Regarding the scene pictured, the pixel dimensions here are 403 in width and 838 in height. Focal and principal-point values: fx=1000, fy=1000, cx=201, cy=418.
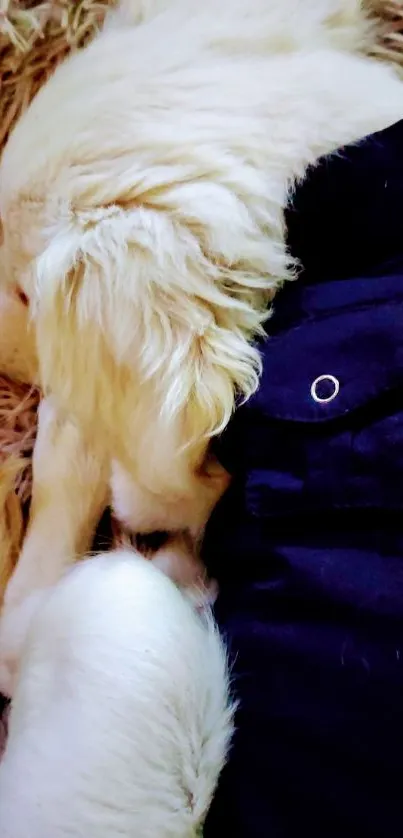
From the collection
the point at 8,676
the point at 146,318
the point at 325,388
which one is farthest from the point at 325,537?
A: the point at 8,676

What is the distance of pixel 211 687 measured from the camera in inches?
31.4

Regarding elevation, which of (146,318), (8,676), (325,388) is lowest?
(8,676)

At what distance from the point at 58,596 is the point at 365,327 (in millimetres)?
351

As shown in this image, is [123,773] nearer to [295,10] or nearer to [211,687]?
[211,687]

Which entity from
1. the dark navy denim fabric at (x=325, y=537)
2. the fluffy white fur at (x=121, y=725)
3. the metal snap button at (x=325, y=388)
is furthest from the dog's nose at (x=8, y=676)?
the metal snap button at (x=325, y=388)

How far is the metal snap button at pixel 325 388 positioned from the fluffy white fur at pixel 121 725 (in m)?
0.21

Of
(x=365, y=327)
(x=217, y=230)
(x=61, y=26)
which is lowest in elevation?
(x=365, y=327)

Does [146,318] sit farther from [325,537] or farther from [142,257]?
[325,537]

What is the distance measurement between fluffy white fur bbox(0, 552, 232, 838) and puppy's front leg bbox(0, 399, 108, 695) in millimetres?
122

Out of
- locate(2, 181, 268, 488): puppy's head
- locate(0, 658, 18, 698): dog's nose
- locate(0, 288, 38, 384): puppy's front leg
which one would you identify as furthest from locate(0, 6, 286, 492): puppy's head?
locate(0, 658, 18, 698): dog's nose

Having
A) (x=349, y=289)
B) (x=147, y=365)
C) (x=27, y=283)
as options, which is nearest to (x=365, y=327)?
(x=349, y=289)

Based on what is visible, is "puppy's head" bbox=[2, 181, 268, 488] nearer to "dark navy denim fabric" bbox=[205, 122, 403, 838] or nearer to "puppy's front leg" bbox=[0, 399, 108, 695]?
"dark navy denim fabric" bbox=[205, 122, 403, 838]

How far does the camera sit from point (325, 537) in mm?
776

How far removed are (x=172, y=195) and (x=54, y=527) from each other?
14.3 inches
